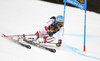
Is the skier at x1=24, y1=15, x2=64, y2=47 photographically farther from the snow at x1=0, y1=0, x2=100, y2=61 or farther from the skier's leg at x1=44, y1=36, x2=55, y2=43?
the snow at x1=0, y1=0, x2=100, y2=61

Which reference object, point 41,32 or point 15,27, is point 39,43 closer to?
point 41,32

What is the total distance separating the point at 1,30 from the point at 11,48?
177cm

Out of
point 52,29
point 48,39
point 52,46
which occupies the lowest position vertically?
point 52,46

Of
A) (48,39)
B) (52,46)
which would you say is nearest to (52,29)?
(48,39)

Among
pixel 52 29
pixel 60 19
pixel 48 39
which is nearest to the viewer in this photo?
pixel 60 19

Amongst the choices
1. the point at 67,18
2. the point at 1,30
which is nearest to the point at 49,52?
the point at 1,30

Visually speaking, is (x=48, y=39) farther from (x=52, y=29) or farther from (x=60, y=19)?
(x=60, y=19)

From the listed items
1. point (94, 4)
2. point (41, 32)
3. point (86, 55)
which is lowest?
point (86, 55)

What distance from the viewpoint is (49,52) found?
5129 millimetres

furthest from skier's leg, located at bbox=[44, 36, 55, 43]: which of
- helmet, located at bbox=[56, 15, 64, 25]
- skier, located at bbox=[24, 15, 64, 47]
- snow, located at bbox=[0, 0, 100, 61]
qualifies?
helmet, located at bbox=[56, 15, 64, 25]

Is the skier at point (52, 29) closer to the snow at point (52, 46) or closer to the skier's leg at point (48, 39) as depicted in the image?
A: the skier's leg at point (48, 39)

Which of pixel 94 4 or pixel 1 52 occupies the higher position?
pixel 94 4

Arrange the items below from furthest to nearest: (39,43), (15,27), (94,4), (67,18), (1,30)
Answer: (94,4) < (67,18) < (15,27) < (1,30) < (39,43)

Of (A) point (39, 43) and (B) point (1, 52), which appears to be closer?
(B) point (1, 52)
